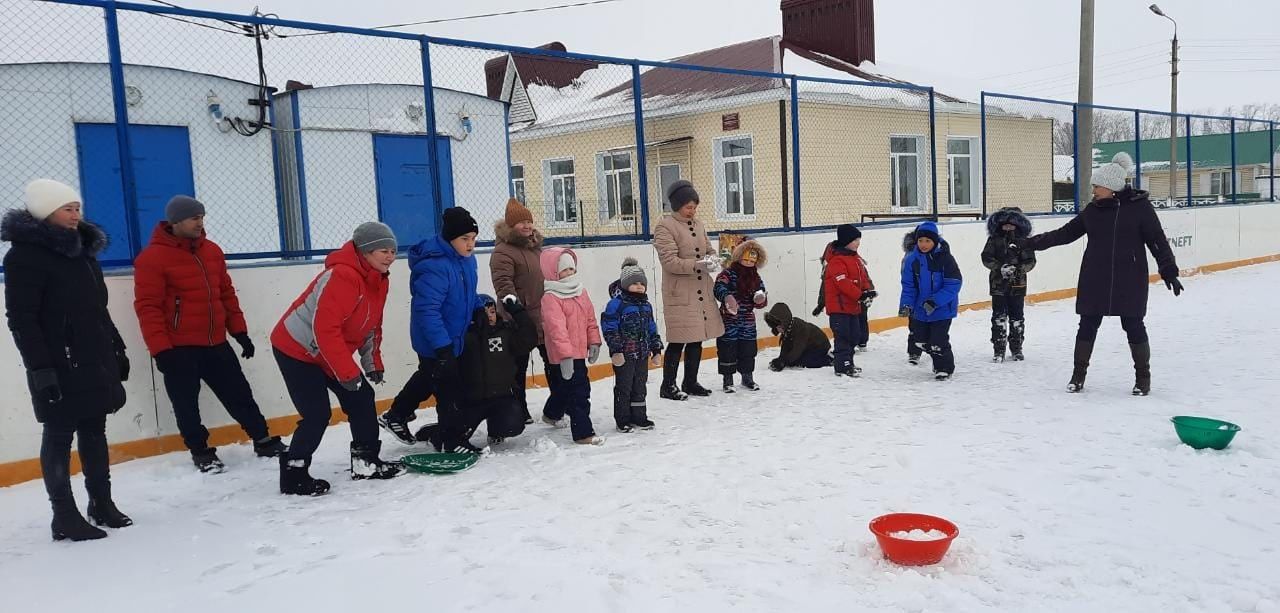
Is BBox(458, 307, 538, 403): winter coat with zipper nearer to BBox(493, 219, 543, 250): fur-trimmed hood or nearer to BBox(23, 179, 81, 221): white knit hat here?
BBox(493, 219, 543, 250): fur-trimmed hood

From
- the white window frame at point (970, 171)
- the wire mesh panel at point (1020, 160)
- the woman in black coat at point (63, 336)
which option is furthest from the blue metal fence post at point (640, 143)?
the wire mesh panel at point (1020, 160)

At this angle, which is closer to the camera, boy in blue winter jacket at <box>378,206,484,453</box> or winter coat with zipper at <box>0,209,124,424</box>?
winter coat with zipper at <box>0,209,124,424</box>

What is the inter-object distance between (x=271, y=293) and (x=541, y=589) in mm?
3679

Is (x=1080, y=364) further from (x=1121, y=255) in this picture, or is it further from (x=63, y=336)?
(x=63, y=336)

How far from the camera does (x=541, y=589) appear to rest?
332 cm

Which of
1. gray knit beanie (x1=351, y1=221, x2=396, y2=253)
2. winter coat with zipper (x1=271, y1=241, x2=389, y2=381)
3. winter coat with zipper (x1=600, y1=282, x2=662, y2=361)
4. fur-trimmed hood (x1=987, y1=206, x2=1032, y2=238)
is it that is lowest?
winter coat with zipper (x1=600, y1=282, x2=662, y2=361)

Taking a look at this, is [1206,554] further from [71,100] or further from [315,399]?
[71,100]

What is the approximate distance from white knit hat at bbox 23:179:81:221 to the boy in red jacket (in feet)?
19.3

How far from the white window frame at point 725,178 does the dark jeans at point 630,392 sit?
11.1 m

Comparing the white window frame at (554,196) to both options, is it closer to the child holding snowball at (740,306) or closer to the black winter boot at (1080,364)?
the child holding snowball at (740,306)

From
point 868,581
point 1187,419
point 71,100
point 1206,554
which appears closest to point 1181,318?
point 1187,419

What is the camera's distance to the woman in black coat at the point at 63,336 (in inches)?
149

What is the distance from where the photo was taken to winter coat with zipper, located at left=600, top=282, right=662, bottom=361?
5.71 m

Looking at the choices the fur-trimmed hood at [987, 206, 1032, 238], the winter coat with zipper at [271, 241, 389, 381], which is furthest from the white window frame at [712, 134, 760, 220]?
the winter coat with zipper at [271, 241, 389, 381]
